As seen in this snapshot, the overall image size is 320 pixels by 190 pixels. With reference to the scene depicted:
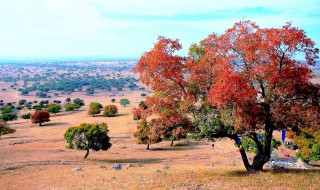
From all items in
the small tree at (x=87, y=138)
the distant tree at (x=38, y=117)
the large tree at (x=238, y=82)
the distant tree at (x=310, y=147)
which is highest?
the large tree at (x=238, y=82)

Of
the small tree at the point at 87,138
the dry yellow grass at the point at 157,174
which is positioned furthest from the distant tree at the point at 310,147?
the small tree at the point at 87,138

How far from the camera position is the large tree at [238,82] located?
15.6 metres

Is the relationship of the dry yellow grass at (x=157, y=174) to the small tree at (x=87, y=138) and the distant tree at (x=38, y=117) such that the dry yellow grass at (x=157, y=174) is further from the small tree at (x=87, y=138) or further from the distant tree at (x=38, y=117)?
the distant tree at (x=38, y=117)

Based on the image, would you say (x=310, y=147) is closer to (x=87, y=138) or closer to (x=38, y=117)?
(x=87, y=138)

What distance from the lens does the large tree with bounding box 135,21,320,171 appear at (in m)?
15.6

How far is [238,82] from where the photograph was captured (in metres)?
15.1

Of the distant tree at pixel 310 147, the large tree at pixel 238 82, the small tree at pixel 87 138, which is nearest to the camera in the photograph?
the large tree at pixel 238 82

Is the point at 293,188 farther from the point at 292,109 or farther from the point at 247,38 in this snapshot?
the point at 247,38

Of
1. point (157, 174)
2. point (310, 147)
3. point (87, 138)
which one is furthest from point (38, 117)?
point (310, 147)

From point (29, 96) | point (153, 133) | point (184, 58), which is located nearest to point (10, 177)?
point (153, 133)

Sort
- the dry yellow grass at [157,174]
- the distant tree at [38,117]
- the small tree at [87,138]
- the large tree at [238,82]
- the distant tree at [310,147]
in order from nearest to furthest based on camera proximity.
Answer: the large tree at [238,82] < the dry yellow grass at [157,174] < the distant tree at [310,147] < the small tree at [87,138] < the distant tree at [38,117]

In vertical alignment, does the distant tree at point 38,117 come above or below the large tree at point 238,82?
below

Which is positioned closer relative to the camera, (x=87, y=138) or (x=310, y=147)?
(x=310, y=147)

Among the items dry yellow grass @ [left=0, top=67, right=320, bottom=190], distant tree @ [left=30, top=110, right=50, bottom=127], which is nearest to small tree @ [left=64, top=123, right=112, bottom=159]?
dry yellow grass @ [left=0, top=67, right=320, bottom=190]
